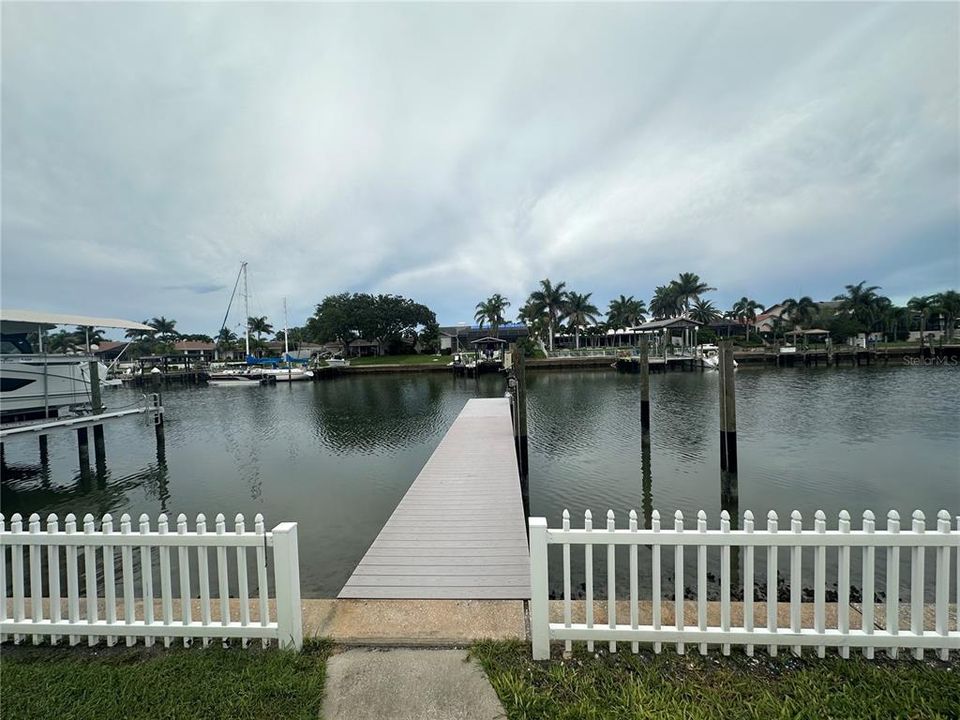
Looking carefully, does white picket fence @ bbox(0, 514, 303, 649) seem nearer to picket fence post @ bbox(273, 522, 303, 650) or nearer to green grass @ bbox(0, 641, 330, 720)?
→ picket fence post @ bbox(273, 522, 303, 650)

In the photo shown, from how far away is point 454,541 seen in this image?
5883 millimetres

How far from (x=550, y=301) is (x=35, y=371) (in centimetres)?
5418

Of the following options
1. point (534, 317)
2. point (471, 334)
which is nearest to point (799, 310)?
point (534, 317)

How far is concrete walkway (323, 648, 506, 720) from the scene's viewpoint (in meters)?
2.71

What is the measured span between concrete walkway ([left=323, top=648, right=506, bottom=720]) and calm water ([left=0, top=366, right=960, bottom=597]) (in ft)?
11.4

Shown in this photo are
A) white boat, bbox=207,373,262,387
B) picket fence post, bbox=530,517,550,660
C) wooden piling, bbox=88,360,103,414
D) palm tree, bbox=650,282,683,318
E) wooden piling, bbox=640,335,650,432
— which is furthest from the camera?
palm tree, bbox=650,282,683,318

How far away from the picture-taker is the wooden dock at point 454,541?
15.2 ft

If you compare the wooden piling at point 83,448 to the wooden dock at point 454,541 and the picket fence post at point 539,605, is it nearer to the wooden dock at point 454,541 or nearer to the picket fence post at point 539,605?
the wooden dock at point 454,541

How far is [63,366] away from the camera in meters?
14.0

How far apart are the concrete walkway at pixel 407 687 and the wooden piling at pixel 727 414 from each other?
31.0 ft

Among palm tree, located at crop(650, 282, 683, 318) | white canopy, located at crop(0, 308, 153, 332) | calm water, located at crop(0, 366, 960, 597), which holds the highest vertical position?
palm tree, located at crop(650, 282, 683, 318)

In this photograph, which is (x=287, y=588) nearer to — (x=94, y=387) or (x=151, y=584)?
(x=151, y=584)

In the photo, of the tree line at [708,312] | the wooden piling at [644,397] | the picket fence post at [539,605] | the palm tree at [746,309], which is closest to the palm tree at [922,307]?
the tree line at [708,312]

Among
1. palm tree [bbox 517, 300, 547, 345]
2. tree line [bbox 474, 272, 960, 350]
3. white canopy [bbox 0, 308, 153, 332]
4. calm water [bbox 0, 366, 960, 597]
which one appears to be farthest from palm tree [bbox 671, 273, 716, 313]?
white canopy [bbox 0, 308, 153, 332]
